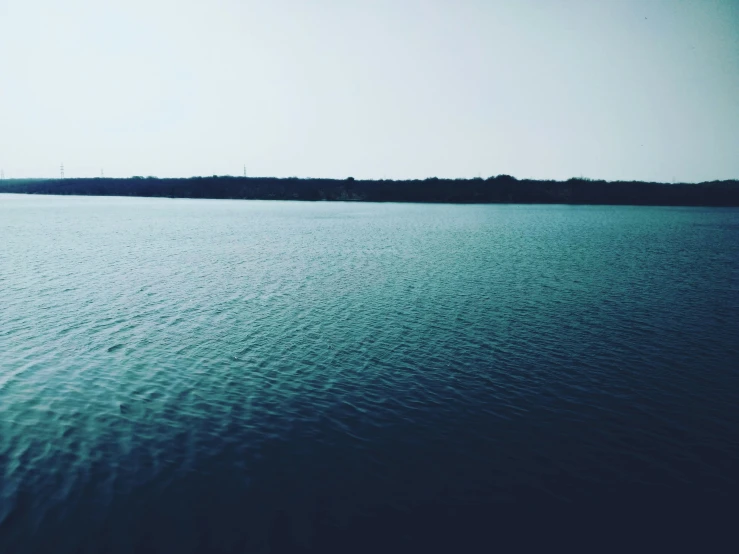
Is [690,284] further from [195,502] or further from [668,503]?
[195,502]

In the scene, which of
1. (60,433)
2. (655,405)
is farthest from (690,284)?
(60,433)

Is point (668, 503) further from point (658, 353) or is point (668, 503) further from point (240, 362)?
point (240, 362)

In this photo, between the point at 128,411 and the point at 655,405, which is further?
the point at 655,405

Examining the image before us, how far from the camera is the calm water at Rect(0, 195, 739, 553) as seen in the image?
1437cm

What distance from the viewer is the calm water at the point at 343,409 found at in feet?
47.1

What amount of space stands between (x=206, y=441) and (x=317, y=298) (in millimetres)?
23180

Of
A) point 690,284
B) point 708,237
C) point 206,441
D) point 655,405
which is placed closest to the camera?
point 206,441

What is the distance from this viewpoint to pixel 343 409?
20812 millimetres

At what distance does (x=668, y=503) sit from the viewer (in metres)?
15.2

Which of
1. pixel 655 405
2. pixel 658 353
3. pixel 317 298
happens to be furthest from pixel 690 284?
pixel 317 298

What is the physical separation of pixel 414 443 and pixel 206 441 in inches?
341

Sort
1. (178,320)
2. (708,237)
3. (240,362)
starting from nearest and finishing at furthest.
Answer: (240,362)
(178,320)
(708,237)

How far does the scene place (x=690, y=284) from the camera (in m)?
48.8

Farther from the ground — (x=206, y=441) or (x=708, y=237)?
(x=708, y=237)
